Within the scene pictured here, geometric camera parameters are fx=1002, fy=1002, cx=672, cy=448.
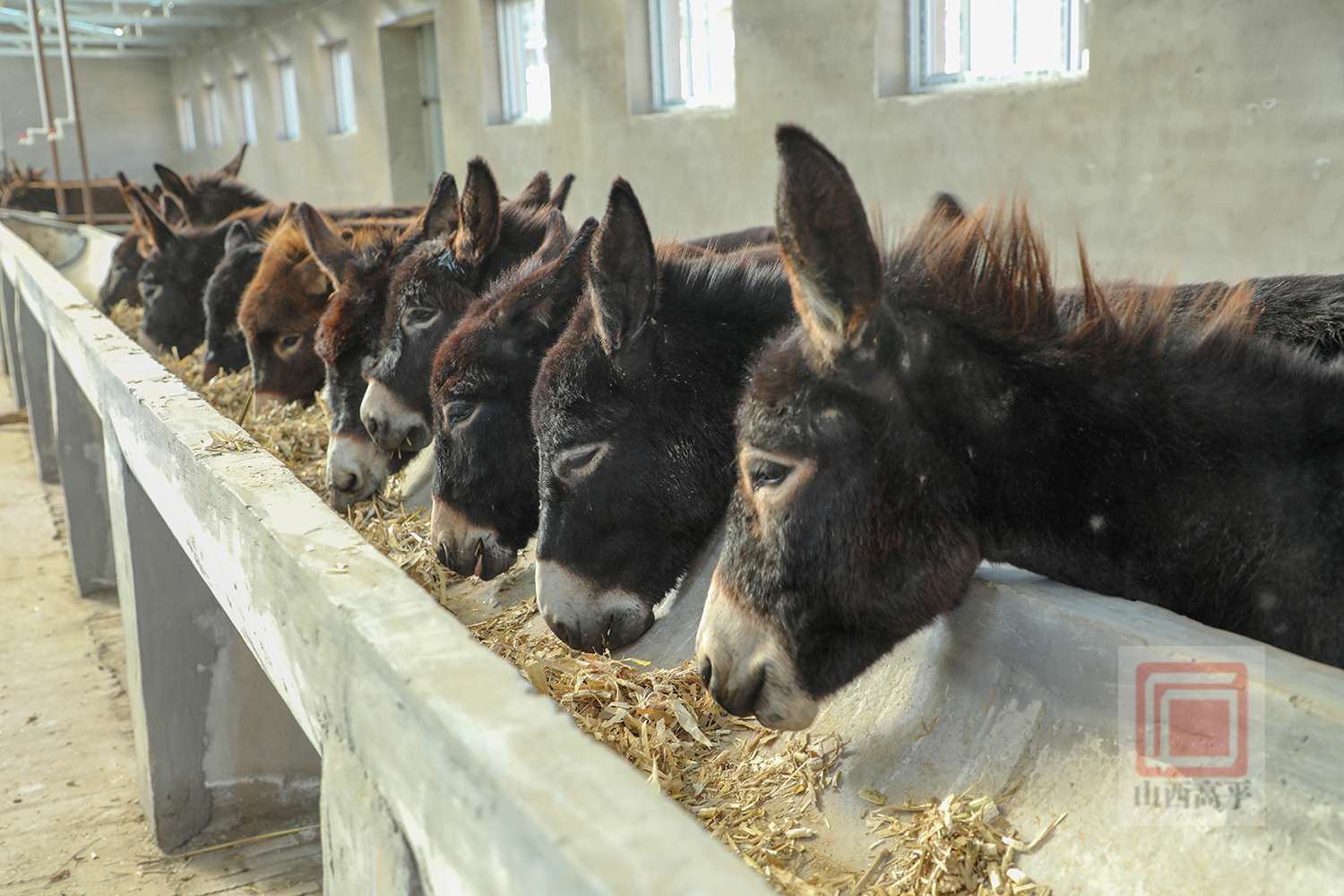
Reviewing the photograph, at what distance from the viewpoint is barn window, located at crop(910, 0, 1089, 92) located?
5.99m

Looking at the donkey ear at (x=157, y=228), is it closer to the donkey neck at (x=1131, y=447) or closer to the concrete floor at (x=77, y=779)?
the concrete floor at (x=77, y=779)

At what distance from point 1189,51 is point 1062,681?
15.5 ft

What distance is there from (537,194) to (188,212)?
17.8 ft

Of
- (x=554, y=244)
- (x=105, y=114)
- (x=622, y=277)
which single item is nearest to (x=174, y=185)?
(x=554, y=244)

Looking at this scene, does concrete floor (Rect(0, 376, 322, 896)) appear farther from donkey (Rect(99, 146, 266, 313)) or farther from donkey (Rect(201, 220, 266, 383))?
donkey (Rect(99, 146, 266, 313))

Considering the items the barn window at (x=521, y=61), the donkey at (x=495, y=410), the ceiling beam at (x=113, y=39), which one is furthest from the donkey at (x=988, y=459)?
the ceiling beam at (x=113, y=39)

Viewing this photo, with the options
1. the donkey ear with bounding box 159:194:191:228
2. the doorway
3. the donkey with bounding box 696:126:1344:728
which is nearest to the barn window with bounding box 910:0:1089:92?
the donkey with bounding box 696:126:1344:728

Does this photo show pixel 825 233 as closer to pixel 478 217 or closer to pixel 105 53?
pixel 478 217

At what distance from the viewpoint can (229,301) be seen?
584cm

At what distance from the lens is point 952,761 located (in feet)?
5.84

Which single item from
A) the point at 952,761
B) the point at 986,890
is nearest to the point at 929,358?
the point at 952,761

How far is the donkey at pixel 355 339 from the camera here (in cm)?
395

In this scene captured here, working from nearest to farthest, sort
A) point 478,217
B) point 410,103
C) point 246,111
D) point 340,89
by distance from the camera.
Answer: point 478,217 → point 410,103 → point 340,89 → point 246,111

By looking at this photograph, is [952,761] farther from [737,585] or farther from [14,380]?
[14,380]
